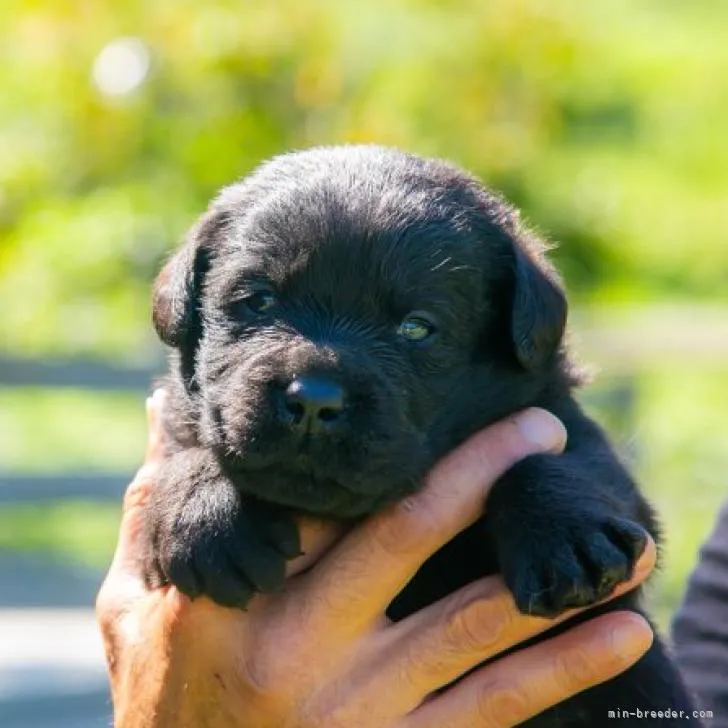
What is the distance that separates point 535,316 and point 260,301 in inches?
20.8

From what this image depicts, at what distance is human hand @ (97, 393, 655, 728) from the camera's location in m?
2.77

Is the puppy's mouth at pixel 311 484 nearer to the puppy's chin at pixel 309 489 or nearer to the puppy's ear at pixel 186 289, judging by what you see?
the puppy's chin at pixel 309 489

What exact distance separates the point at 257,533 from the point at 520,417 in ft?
1.88

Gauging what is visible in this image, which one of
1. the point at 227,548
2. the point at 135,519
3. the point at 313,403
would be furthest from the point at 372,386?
the point at 135,519

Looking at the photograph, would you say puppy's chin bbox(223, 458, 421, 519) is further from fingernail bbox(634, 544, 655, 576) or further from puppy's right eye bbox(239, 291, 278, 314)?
fingernail bbox(634, 544, 655, 576)

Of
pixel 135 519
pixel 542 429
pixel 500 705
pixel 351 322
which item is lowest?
pixel 500 705

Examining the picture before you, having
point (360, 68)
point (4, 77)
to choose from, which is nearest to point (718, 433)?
point (360, 68)

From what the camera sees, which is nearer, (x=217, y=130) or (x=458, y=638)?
(x=458, y=638)

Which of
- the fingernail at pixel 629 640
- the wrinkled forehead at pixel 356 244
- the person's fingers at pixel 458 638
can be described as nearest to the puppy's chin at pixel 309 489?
the person's fingers at pixel 458 638

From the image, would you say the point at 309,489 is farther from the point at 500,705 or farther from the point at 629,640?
the point at 629,640

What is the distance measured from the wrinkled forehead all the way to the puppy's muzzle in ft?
0.83

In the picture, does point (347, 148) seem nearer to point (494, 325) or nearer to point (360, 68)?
point (494, 325)

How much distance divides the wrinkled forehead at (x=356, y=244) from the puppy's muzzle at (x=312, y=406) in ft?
0.83

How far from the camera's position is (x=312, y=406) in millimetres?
2627
